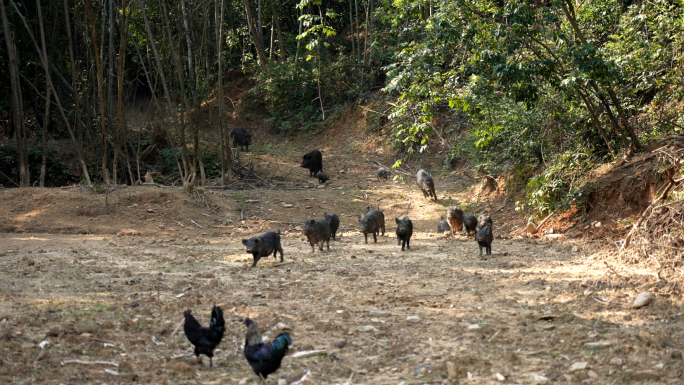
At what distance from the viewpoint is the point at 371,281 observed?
7527mm

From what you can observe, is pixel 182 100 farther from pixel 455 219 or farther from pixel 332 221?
pixel 455 219

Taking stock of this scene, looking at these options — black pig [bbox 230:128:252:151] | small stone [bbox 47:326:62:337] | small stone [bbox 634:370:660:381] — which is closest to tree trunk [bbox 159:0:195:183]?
black pig [bbox 230:128:252:151]

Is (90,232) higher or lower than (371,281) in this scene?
higher

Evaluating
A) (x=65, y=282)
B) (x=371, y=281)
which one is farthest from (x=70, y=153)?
(x=371, y=281)

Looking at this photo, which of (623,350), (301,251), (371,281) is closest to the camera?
(623,350)

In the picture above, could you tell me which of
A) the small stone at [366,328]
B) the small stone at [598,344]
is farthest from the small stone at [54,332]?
the small stone at [598,344]

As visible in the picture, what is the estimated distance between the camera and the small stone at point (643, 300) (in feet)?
18.5

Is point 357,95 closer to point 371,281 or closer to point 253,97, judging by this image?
point 253,97

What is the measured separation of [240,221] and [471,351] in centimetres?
968

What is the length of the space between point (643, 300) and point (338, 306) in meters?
3.17

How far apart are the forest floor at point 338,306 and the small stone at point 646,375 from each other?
18 millimetres

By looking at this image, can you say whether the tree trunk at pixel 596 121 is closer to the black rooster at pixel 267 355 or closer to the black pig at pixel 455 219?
the black pig at pixel 455 219

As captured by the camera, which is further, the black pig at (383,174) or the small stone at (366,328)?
the black pig at (383,174)

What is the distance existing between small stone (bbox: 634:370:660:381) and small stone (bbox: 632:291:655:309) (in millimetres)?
1605
